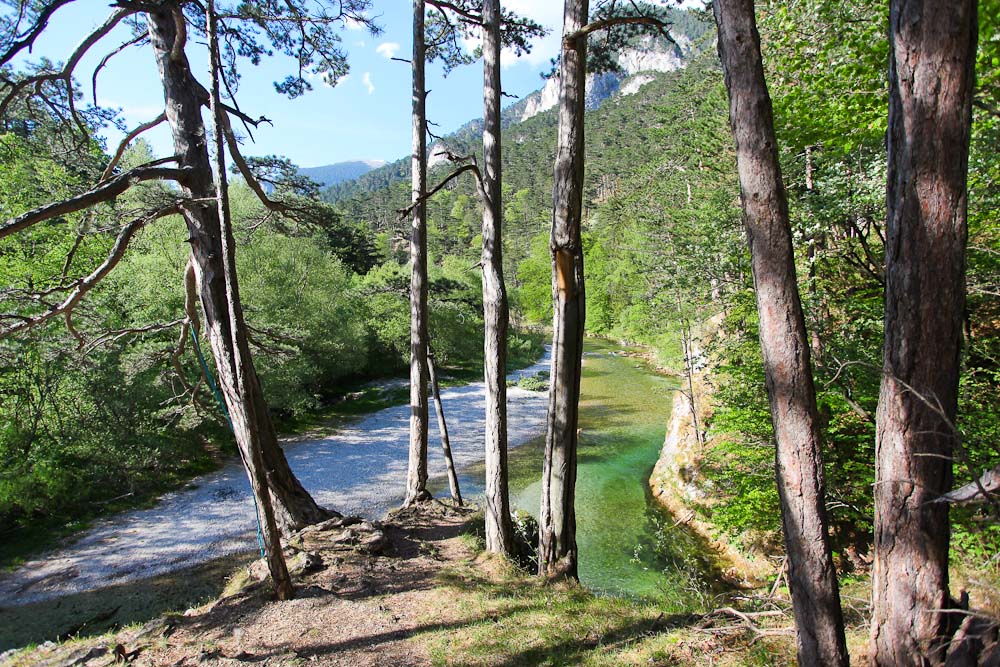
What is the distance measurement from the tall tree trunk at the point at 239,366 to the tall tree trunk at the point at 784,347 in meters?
3.60

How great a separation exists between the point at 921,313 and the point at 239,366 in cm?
451

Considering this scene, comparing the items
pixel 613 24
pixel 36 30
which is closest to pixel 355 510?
pixel 36 30

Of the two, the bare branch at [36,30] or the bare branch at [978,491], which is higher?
the bare branch at [36,30]

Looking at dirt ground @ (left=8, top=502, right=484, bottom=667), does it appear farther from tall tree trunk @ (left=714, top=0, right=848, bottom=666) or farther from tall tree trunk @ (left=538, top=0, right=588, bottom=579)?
tall tree trunk @ (left=714, top=0, right=848, bottom=666)

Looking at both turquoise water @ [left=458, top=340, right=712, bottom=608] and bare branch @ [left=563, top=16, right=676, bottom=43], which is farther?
turquoise water @ [left=458, top=340, right=712, bottom=608]

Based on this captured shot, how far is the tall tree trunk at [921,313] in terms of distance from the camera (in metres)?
2.02

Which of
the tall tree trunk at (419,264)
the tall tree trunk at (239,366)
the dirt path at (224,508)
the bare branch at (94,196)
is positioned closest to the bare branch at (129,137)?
the bare branch at (94,196)

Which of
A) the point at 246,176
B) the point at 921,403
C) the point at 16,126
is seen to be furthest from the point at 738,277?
the point at 16,126

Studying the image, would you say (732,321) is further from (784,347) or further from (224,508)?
(224,508)

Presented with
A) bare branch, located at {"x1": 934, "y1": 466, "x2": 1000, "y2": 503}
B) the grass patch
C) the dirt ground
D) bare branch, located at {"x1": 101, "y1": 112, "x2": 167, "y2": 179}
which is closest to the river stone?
the dirt ground

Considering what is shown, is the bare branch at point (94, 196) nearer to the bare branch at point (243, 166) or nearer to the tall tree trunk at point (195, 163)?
the tall tree trunk at point (195, 163)

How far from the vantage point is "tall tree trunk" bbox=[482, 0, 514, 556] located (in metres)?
5.59

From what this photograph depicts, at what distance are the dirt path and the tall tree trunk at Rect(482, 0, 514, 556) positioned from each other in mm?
6267

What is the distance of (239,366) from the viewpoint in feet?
13.9
